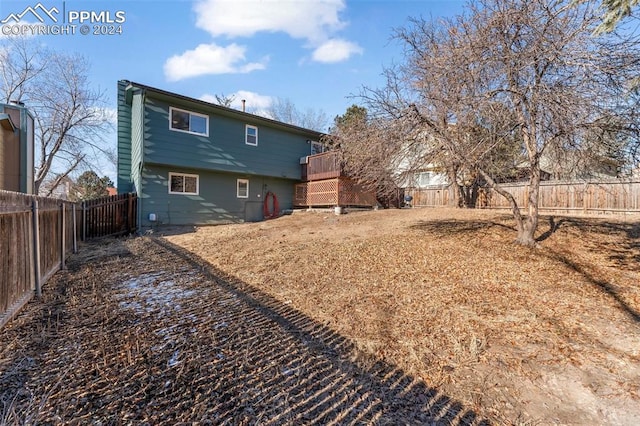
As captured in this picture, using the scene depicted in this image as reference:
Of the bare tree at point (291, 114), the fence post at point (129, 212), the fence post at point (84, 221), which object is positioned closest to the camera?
the fence post at point (84, 221)

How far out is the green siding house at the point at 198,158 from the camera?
40.1ft

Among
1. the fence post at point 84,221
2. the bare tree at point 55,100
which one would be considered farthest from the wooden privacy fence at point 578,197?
the bare tree at point 55,100

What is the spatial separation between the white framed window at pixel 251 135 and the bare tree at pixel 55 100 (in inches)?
492

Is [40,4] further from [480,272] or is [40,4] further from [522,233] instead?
[522,233]

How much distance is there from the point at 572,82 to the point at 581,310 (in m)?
4.16

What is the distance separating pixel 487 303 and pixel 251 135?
1336 cm

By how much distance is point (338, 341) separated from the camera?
3371 millimetres

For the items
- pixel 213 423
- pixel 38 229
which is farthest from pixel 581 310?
pixel 38 229

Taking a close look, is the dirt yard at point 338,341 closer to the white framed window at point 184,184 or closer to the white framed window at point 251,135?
the white framed window at point 184,184

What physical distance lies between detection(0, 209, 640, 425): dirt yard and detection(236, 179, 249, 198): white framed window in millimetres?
8544

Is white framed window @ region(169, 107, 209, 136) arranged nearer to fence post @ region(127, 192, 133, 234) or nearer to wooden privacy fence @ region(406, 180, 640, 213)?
fence post @ region(127, 192, 133, 234)

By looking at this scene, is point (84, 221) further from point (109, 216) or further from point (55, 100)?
point (55, 100)

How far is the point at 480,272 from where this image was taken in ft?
18.3

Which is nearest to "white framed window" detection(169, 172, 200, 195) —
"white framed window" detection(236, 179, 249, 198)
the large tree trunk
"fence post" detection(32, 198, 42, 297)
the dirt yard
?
"white framed window" detection(236, 179, 249, 198)
